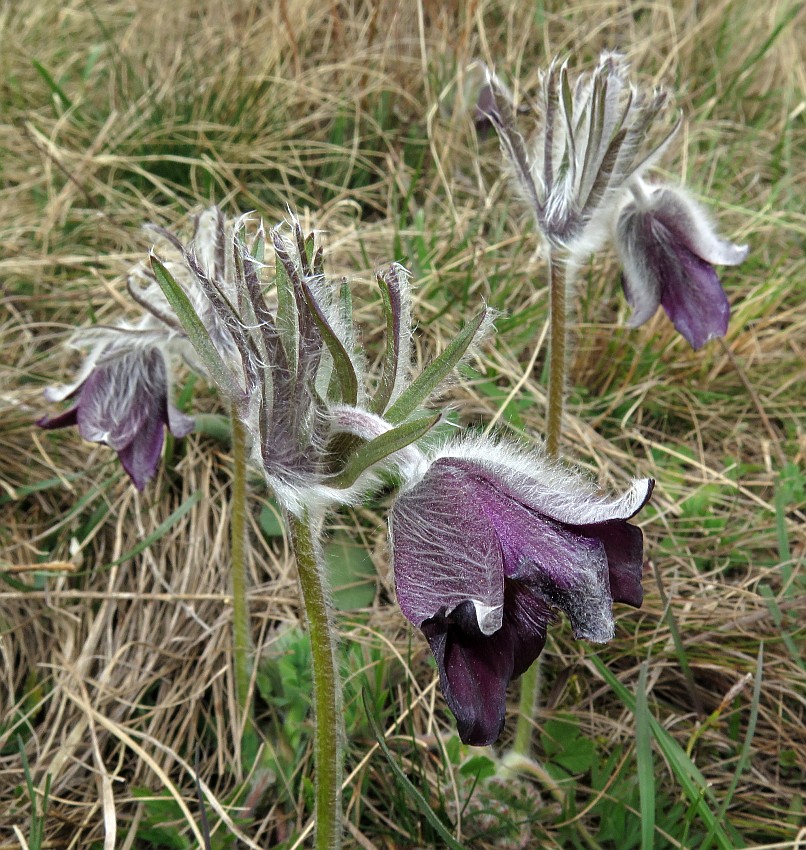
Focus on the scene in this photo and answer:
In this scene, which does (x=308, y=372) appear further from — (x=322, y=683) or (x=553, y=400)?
(x=553, y=400)

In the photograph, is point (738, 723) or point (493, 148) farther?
point (493, 148)

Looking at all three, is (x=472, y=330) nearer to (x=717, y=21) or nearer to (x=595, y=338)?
(x=595, y=338)

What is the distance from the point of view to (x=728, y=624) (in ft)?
5.29

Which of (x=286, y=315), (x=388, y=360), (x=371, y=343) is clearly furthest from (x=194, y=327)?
(x=371, y=343)

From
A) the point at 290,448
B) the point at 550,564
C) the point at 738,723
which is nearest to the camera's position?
the point at 550,564

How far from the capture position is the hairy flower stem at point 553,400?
1.43 meters

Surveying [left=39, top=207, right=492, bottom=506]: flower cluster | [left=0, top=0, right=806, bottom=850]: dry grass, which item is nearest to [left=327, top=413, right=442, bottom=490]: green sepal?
[left=39, top=207, right=492, bottom=506]: flower cluster

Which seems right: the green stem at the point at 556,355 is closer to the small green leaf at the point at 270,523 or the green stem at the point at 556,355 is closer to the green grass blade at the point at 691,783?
the green grass blade at the point at 691,783

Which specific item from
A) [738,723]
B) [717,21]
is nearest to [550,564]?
[738,723]

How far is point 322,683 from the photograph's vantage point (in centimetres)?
108

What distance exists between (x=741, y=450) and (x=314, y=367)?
1467mm

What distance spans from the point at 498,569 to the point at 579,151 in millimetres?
771

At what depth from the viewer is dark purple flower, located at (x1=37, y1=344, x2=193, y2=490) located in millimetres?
1496

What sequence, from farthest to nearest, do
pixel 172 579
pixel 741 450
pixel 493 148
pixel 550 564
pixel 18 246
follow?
pixel 493 148, pixel 18 246, pixel 741 450, pixel 172 579, pixel 550 564
